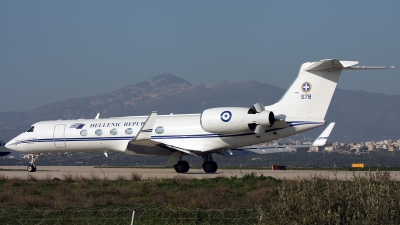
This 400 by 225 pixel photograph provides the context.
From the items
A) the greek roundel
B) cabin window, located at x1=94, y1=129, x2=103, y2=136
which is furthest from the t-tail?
cabin window, located at x1=94, y1=129, x2=103, y2=136

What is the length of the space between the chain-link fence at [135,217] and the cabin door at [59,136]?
1590 centimetres

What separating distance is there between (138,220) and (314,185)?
4.43 metres

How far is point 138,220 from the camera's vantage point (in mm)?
12195

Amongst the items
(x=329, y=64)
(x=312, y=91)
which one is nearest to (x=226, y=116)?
(x=312, y=91)

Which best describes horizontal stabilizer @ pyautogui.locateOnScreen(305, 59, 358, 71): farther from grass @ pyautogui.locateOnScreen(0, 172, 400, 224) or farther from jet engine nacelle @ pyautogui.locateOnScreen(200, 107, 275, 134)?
grass @ pyautogui.locateOnScreen(0, 172, 400, 224)

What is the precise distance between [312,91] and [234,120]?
11.5 ft

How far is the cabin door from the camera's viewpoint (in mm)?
29172

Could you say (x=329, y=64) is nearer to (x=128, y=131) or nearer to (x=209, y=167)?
(x=209, y=167)

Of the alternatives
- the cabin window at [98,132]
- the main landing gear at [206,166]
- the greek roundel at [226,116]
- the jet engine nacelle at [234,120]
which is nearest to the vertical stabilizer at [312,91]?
the jet engine nacelle at [234,120]

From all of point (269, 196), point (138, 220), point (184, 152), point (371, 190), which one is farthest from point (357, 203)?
point (184, 152)

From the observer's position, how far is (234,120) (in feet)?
79.7

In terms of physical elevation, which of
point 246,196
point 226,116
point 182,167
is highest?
point 226,116

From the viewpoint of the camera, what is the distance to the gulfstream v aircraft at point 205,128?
24.0 m

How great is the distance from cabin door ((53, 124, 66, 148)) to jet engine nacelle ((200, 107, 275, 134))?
318 inches
